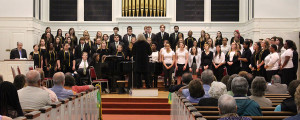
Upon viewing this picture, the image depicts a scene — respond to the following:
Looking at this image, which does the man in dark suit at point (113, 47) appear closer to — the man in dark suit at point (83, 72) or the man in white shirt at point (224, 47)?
the man in dark suit at point (83, 72)

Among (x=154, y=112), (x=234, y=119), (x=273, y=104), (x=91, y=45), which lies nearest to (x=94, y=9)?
(x=91, y=45)

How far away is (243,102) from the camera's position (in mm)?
4375

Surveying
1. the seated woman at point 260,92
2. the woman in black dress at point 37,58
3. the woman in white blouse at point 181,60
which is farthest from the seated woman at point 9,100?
the woman in black dress at point 37,58

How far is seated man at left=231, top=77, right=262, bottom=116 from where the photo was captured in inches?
169

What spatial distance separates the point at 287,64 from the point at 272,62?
0.33 metres

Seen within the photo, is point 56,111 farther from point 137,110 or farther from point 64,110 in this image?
point 137,110

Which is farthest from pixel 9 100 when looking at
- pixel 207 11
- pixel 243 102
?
pixel 207 11

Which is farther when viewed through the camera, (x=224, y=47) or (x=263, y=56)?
(x=224, y=47)

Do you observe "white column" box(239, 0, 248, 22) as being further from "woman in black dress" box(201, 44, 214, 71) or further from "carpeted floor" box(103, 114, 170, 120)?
"carpeted floor" box(103, 114, 170, 120)

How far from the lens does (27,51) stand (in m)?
15.1

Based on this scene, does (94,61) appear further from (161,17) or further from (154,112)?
(161,17)

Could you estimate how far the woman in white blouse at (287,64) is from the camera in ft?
31.7

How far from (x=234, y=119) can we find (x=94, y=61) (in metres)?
8.62

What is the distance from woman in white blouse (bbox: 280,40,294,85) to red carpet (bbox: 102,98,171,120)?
108 inches
